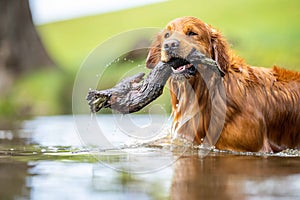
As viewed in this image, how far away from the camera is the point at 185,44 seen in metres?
6.54

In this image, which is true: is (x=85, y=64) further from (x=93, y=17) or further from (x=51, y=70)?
(x=93, y=17)

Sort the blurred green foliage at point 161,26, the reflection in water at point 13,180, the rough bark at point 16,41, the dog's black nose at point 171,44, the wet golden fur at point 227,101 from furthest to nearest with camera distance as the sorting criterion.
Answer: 1. the rough bark at point 16,41
2. the blurred green foliage at point 161,26
3. the wet golden fur at point 227,101
4. the dog's black nose at point 171,44
5. the reflection in water at point 13,180

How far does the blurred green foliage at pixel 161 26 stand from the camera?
63.4 feet

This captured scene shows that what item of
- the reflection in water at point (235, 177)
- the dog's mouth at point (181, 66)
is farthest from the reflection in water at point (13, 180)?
the dog's mouth at point (181, 66)

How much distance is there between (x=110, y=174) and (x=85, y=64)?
2.06 meters

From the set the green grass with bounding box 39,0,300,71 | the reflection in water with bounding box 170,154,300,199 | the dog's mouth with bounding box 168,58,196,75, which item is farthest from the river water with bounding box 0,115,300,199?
the green grass with bounding box 39,0,300,71

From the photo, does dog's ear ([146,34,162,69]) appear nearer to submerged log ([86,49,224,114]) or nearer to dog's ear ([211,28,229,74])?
submerged log ([86,49,224,114])

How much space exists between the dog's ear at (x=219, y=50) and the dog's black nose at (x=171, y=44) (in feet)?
2.05

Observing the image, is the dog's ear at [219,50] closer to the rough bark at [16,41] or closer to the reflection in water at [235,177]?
the reflection in water at [235,177]

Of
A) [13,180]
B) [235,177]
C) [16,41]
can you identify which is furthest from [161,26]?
[13,180]

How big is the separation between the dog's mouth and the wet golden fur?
0.11 m

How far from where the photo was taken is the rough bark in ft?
67.3

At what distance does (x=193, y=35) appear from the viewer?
6.75 metres

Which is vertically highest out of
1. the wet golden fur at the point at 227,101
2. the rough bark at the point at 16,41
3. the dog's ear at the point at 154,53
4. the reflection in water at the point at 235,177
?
the rough bark at the point at 16,41
